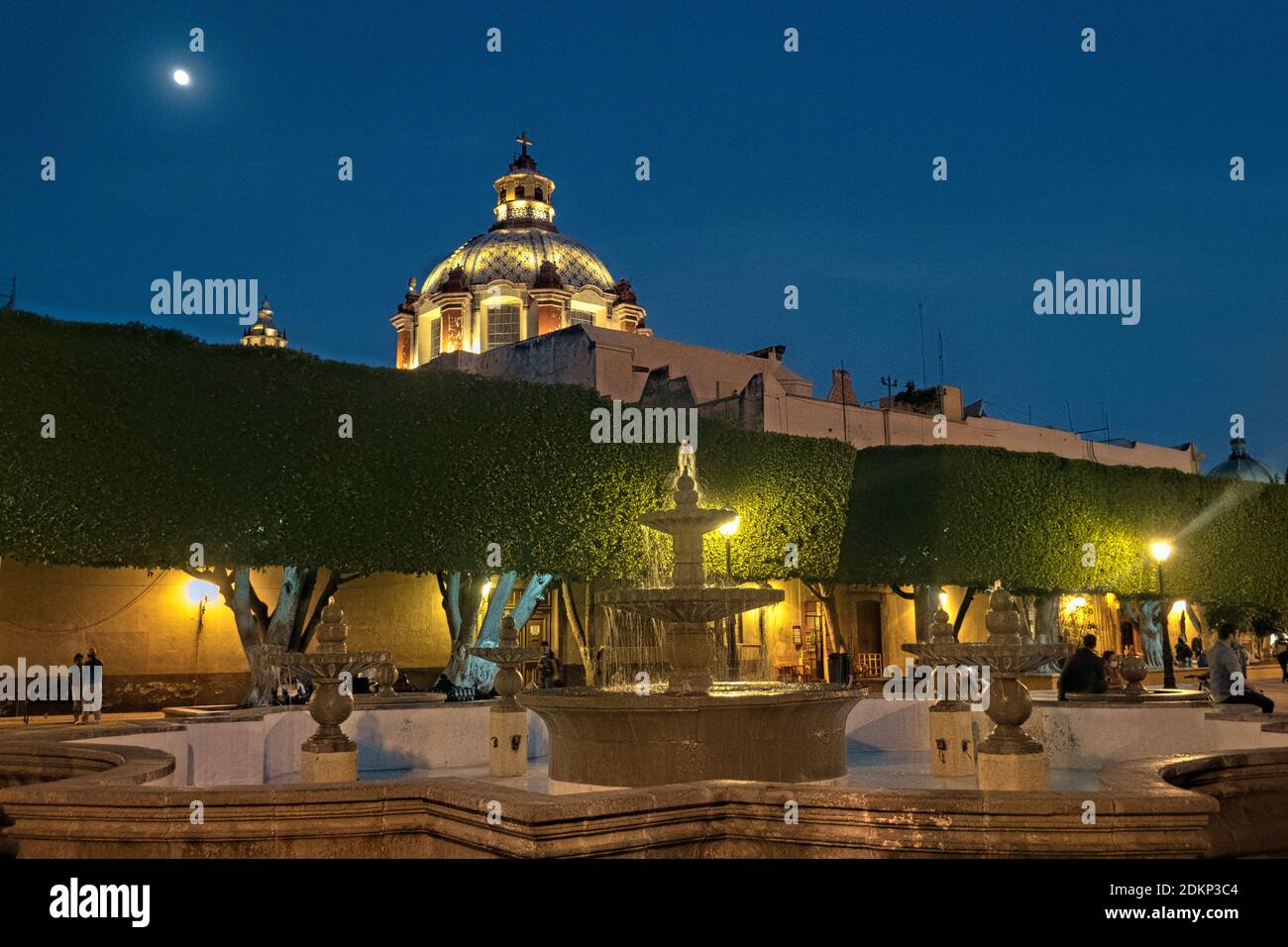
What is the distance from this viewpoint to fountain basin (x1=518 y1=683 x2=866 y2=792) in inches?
370

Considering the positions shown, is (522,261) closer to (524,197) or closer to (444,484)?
(524,197)

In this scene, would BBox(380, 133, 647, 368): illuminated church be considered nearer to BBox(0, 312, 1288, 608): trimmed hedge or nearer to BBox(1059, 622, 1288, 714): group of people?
BBox(0, 312, 1288, 608): trimmed hedge

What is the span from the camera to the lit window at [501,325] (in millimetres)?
52375

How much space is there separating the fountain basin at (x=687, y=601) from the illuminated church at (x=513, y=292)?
40729mm

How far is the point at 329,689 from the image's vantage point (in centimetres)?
932

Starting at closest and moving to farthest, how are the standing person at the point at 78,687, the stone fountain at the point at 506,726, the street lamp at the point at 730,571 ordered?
the stone fountain at the point at 506,726
the street lamp at the point at 730,571
the standing person at the point at 78,687

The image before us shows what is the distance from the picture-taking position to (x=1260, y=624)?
55.5ft

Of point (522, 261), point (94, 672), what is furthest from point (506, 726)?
point (522, 261)

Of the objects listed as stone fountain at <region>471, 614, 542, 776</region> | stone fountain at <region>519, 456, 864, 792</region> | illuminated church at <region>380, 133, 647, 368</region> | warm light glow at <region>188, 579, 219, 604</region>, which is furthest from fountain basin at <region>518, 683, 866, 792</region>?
illuminated church at <region>380, 133, 647, 368</region>

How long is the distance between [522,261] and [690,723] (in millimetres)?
47326

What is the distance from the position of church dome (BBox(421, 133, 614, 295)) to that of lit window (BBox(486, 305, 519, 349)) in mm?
1491

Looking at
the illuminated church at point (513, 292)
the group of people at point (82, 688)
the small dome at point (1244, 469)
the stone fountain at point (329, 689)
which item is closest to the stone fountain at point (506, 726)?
the stone fountain at point (329, 689)

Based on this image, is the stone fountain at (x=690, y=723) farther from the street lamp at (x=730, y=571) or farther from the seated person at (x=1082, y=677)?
the seated person at (x=1082, y=677)
